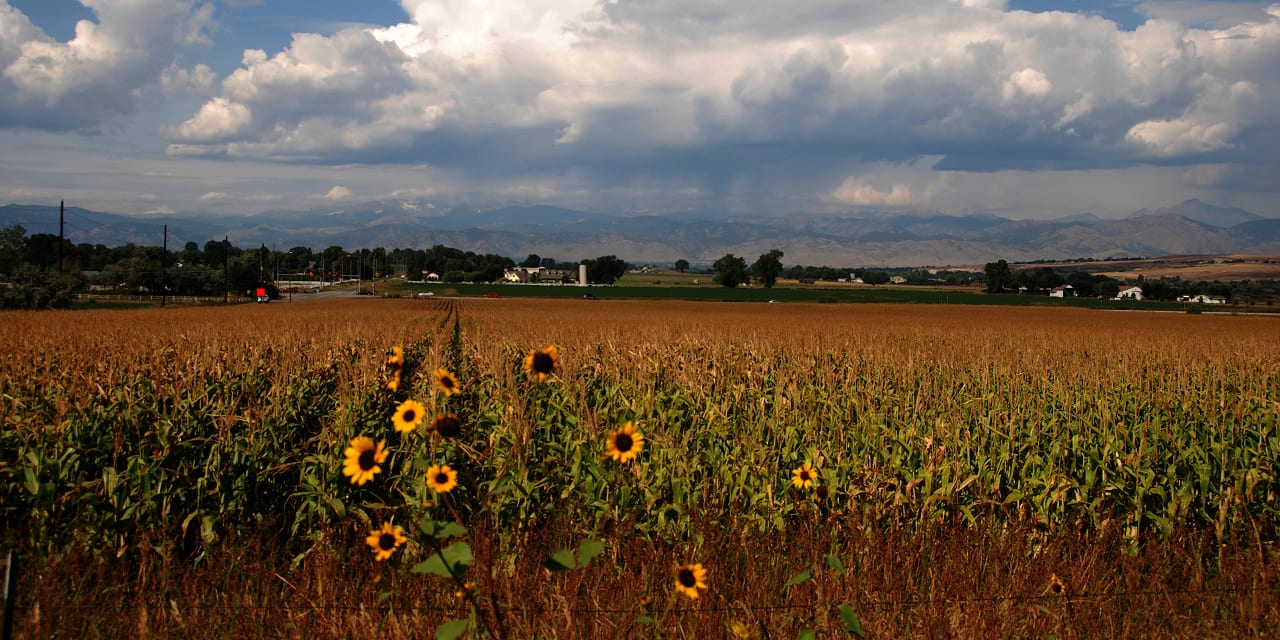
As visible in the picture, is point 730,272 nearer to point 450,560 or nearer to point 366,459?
point 366,459

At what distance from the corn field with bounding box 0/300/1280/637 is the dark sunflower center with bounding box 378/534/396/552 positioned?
3 centimetres

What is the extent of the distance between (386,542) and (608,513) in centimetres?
279

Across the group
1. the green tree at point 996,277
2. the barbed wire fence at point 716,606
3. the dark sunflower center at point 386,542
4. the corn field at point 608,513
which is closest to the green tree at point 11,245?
the corn field at point 608,513

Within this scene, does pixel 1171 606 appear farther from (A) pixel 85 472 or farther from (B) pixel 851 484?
(A) pixel 85 472

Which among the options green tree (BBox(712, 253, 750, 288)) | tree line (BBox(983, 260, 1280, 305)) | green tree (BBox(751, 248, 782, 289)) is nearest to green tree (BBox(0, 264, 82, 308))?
green tree (BBox(712, 253, 750, 288))

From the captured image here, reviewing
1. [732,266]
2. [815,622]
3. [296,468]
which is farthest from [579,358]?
[732,266]

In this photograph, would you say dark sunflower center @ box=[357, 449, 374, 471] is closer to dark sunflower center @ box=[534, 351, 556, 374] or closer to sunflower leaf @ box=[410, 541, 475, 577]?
Answer: sunflower leaf @ box=[410, 541, 475, 577]

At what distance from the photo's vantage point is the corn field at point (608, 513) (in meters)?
4.95

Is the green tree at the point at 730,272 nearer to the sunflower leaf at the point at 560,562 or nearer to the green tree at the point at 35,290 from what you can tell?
the green tree at the point at 35,290

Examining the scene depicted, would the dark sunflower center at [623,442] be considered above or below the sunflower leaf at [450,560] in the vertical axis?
above

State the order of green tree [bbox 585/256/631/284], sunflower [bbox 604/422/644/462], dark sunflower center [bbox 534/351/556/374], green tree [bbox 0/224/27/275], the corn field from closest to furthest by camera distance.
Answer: sunflower [bbox 604/422/644/462]
dark sunflower center [bbox 534/351/556/374]
the corn field
green tree [bbox 0/224/27/275]
green tree [bbox 585/256/631/284]

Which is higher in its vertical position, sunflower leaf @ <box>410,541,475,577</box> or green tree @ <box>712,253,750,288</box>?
green tree @ <box>712,253,750,288</box>

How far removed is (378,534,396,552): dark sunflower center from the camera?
3777mm

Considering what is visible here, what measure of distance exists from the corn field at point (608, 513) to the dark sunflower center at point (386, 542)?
0.09 ft
